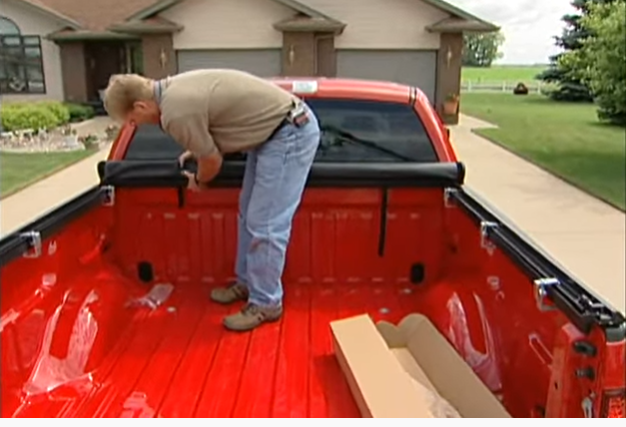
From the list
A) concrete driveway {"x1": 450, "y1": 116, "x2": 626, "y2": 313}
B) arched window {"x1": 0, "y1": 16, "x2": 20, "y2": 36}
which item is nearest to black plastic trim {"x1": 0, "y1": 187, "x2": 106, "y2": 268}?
arched window {"x1": 0, "y1": 16, "x2": 20, "y2": 36}

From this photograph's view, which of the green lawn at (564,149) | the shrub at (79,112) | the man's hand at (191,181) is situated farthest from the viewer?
the green lawn at (564,149)

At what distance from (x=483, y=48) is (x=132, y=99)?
118 centimetres

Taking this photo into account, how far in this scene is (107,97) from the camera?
7.01 feet

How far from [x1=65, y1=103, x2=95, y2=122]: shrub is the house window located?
4.22 ft

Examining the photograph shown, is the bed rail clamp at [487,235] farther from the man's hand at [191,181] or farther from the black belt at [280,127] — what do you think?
the man's hand at [191,181]

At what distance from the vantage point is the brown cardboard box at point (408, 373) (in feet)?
5.88

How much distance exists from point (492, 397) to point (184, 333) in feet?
3.89

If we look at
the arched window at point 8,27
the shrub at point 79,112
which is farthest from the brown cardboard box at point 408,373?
the shrub at point 79,112

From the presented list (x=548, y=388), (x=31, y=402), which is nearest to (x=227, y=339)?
(x=31, y=402)

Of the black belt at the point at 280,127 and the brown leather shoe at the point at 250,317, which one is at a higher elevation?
the black belt at the point at 280,127

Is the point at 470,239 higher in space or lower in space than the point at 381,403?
higher

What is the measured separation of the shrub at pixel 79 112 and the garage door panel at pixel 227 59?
2.28 ft

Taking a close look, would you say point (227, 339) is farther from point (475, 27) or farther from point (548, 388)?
point (475, 27)

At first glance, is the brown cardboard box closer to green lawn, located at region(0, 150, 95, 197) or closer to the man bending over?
the man bending over
